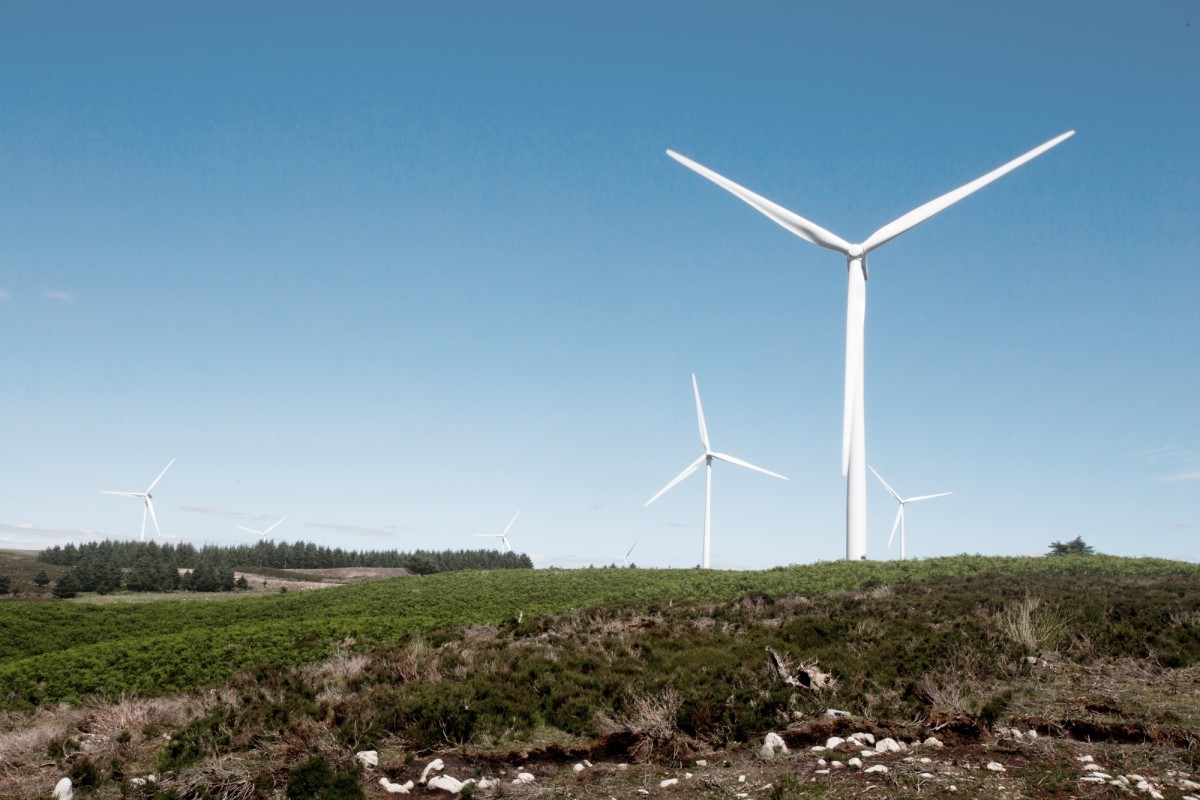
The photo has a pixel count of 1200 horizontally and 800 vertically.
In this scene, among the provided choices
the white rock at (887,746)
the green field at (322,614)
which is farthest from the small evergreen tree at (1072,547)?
the white rock at (887,746)

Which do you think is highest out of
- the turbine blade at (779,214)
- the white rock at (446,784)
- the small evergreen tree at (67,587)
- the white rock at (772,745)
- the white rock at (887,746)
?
the turbine blade at (779,214)

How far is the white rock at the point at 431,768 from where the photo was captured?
11719 mm

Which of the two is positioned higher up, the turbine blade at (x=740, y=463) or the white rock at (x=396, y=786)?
the turbine blade at (x=740, y=463)

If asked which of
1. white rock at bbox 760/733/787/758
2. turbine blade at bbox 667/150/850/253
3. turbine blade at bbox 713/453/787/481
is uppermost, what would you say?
turbine blade at bbox 667/150/850/253

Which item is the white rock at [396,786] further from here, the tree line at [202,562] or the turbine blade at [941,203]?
the tree line at [202,562]

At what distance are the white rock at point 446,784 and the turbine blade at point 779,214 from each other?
41383 millimetres

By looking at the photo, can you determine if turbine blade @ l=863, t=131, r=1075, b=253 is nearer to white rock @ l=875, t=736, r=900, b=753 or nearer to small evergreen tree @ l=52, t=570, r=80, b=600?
white rock @ l=875, t=736, r=900, b=753

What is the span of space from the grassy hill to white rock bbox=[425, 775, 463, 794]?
94 cm

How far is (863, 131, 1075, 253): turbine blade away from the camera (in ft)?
153

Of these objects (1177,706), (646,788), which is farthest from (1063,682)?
(646,788)

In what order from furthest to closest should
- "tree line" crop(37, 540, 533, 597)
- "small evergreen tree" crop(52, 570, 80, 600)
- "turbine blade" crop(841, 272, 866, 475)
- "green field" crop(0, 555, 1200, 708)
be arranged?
1. "tree line" crop(37, 540, 533, 597)
2. "small evergreen tree" crop(52, 570, 80, 600)
3. "turbine blade" crop(841, 272, 866, 475)
4. "green field" crop(0, 555, 1200, 708)

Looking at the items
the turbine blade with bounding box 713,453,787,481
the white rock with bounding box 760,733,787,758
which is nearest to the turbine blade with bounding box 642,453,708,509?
the turbine blade with bounding box 713,453,787,481

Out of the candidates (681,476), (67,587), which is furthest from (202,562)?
(681,476)

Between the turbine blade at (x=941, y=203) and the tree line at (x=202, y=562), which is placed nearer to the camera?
the turbine blade at (x=941, y=203)
